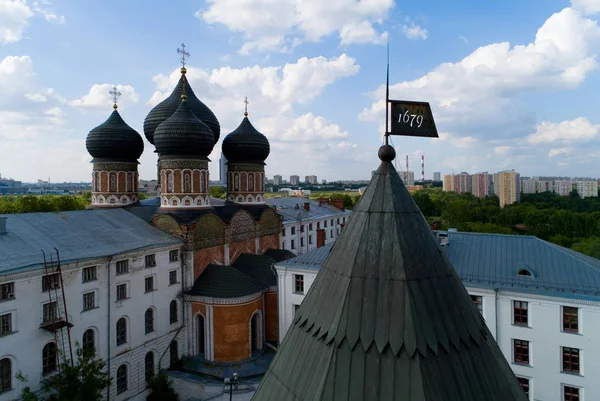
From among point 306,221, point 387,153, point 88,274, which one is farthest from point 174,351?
point 306,221

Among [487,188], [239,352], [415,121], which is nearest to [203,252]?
[239,352]

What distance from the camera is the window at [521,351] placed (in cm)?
1662

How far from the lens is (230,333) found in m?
21.1

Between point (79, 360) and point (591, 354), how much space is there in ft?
63.6

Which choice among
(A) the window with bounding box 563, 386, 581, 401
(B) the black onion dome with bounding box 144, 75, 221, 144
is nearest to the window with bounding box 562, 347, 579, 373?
(A) the window with bounding box 563, 386, 581, 401

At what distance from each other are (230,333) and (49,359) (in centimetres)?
826

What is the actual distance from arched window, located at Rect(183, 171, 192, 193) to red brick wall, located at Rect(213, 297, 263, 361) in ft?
24.8

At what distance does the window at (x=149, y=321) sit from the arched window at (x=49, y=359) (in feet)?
15.5

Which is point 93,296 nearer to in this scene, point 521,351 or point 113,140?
point 113,140

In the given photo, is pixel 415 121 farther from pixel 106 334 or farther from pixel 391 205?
pixel 106 334

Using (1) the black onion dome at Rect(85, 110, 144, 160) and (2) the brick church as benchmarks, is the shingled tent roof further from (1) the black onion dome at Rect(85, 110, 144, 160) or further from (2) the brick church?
(1) the black onion dome at Rect(85, 110, 144, 160)

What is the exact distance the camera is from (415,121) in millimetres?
4801

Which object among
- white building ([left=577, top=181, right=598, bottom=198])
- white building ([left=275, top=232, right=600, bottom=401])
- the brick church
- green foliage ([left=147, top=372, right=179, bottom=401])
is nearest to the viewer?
white building ([left=275, top=232, right=600, bottom=401])

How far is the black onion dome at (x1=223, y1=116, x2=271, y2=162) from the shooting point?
3047 cm
